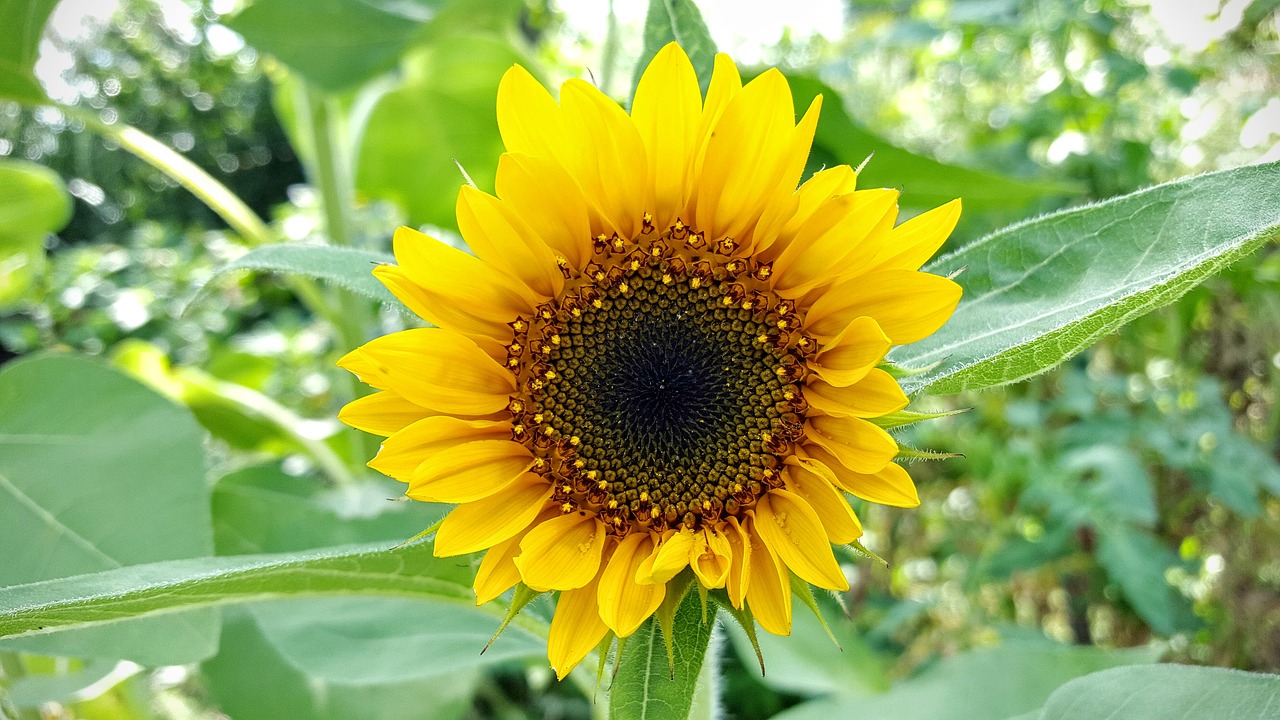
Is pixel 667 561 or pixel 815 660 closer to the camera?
pixel 667 561

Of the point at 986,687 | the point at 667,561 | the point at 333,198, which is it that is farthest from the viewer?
the point at 333,198

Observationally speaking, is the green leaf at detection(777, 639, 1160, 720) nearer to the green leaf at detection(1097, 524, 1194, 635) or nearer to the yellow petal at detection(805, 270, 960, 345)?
the green leaf at detection(1097, 524, 1194, 635)

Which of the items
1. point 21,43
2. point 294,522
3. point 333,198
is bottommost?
point 294,522

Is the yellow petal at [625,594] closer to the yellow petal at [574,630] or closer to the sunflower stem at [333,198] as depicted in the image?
the yellow petal at [574,630]

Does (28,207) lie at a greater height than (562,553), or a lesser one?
greater

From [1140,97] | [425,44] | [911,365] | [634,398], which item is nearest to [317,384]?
[425,44]

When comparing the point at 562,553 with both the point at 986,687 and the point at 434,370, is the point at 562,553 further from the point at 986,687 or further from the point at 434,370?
the point at 986,687

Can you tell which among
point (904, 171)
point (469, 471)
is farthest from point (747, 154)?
point (904, 171)

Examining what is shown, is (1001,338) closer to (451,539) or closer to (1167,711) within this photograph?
(1167,711)
